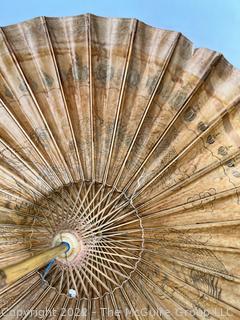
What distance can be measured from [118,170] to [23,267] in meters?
1.73

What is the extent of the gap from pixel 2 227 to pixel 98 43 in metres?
2.55

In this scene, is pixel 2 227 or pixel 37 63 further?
pixel 2 227

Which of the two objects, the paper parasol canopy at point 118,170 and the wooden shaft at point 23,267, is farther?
the paper parasol canopy at point 118,170

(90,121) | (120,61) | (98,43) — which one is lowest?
(90,121)

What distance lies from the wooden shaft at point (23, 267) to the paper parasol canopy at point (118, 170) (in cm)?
61

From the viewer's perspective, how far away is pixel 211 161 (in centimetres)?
435

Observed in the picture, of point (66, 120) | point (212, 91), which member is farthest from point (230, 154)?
point (66, 120)

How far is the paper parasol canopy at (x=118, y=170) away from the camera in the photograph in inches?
166

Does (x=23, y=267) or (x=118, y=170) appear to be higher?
(x=118, y=170)

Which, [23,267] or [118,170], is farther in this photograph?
[118,170]

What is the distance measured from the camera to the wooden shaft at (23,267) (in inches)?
110

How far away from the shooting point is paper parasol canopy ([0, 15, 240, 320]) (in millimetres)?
4219

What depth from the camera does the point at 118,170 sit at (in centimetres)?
447

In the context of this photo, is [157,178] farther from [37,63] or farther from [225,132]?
[37,63]
